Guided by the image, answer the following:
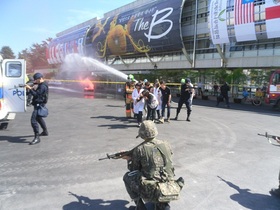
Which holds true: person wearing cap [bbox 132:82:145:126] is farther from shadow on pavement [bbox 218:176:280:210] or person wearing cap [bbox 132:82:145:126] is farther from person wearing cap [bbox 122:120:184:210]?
person wearing cap [bbox 122:120:184:210]

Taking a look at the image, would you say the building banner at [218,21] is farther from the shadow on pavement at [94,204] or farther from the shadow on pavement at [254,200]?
the shadow on pavement at [94,204]

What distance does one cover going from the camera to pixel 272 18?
69.4 feet

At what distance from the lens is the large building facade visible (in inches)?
904

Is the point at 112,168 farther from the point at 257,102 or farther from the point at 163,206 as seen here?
the point at 257,102

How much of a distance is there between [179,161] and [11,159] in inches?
142

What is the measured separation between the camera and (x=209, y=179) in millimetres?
4785

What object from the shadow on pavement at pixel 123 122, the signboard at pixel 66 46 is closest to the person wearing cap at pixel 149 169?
the shadow on pavement at pixel 123 122

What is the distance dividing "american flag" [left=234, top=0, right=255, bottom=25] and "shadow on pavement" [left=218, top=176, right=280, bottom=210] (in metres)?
21.8

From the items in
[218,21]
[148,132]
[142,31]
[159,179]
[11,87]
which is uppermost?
[142,31]

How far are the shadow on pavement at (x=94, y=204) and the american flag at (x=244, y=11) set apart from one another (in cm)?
2298

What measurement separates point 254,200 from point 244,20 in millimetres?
22467

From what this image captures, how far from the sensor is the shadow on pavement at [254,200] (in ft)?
12.7

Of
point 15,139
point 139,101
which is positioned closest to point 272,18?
point 139,101

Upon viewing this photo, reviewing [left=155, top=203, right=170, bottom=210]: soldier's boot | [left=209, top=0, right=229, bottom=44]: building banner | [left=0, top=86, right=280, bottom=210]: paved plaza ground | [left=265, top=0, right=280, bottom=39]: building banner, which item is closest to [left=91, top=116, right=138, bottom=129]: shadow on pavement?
[left=0, top=86, right=280, bottom=210]: paved plaza ground
